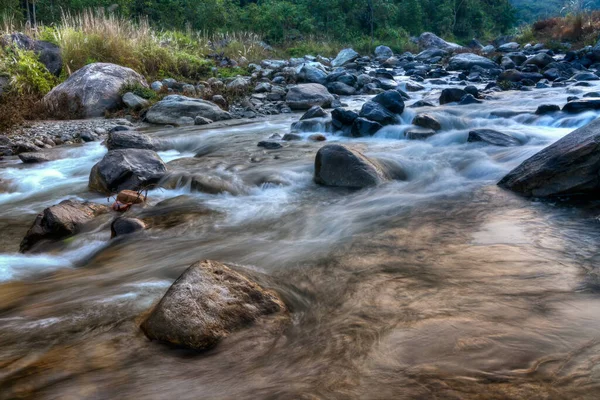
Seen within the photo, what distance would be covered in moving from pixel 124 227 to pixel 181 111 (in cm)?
576

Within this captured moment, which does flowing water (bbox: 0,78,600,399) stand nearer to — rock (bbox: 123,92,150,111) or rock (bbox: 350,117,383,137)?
rock (bbox: 350,117,383,137)

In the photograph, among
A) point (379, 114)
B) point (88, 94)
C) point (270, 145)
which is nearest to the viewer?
point (270, 145)

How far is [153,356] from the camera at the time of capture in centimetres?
197

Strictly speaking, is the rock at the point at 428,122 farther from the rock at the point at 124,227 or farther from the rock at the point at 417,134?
the rock at the point at 124,227

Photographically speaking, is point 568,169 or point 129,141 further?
point 129,141

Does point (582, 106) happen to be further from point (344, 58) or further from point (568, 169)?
point (344, 58)

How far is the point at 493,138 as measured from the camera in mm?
6090

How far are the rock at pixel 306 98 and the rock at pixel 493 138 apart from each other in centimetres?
460

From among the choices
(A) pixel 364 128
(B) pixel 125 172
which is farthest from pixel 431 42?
(B) pixel 125 172

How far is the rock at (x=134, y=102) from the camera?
31.3ft

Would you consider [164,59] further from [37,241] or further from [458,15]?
[458,15]

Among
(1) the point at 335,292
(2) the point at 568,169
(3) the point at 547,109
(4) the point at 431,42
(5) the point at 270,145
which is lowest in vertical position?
(5) the point at 270,145

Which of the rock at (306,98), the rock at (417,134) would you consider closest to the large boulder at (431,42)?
the rock at (306,98)

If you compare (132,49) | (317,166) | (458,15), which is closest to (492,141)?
(317,166)
